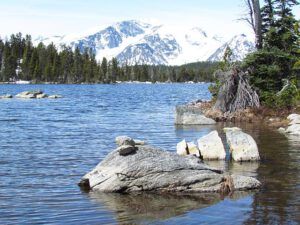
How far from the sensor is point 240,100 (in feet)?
117

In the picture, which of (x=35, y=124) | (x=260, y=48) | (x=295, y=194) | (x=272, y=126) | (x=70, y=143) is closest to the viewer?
(x=295, y=194)

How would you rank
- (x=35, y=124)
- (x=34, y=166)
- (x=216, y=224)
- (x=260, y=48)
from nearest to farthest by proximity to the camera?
(x=216, y=224)
(x=34, y=166)
(x=35, y=124)
(x=260, y=48)

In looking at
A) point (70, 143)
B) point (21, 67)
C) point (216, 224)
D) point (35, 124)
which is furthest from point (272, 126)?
point (21, 67)

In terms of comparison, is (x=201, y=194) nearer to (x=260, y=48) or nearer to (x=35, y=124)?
(x=35, y=124)

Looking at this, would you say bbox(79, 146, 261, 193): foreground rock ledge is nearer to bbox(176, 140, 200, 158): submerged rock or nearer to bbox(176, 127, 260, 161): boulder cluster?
bbox(176, 140, 200, 158): submerged rock

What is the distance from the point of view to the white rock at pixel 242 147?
19.2 metres

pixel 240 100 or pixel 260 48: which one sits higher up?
pixel 260 48

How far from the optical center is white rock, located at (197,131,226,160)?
63.6ft

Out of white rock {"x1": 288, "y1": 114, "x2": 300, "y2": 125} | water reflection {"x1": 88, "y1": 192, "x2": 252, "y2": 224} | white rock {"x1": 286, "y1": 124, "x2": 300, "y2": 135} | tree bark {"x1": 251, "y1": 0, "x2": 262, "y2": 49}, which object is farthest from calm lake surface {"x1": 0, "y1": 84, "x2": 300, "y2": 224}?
tree bark {"x1": 251, "y1": 0, "x2": 262, "y2": 49}

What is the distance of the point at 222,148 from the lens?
19609mm

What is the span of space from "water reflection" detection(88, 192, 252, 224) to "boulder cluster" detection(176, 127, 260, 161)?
5292 millimetres

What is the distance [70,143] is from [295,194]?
1366 cm

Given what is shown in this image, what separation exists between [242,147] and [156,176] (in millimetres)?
6249

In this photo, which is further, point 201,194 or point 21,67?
point 21,67
